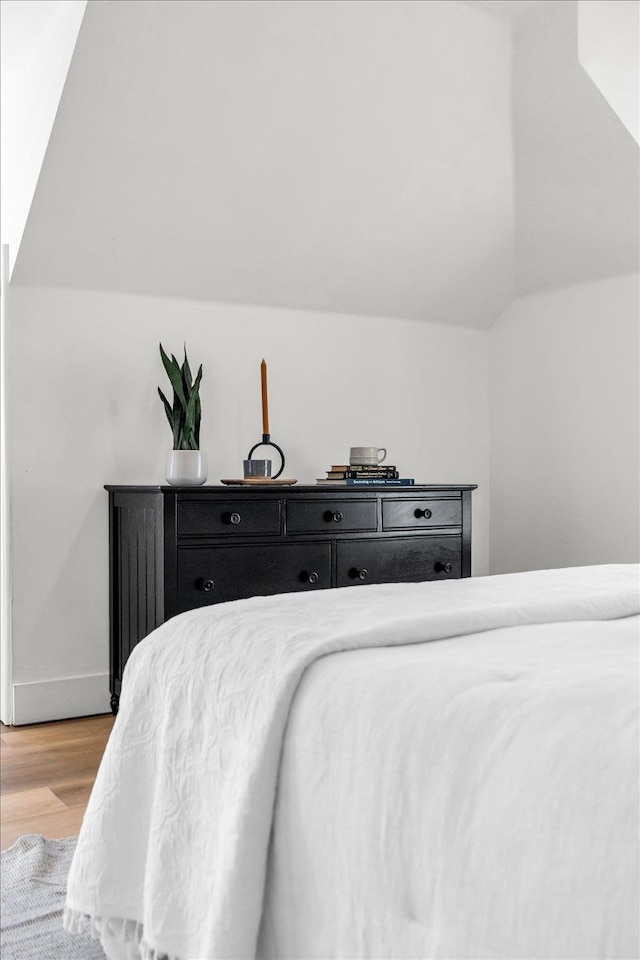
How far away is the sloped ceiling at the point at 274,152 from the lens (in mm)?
2746

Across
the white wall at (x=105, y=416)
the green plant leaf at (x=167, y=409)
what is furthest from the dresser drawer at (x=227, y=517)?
the white wall at (x=105, y=416)

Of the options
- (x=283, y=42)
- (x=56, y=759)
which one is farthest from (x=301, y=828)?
(x=283, y=42)

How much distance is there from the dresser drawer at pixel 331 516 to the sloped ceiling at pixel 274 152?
36.9 inches

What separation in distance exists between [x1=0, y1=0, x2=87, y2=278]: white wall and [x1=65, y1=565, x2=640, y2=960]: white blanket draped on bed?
6.49 feet

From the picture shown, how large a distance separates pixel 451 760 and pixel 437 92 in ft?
9.09

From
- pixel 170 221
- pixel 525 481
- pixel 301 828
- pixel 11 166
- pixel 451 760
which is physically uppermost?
pixel 11 166

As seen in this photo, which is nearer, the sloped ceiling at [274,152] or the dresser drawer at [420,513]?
the sloped ceiling at [274,152]

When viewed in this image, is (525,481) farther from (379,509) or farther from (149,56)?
(149,56)

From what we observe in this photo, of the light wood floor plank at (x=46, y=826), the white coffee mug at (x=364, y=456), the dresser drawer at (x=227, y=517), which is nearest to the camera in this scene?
the light wood floor plank at (x=46, y=826)

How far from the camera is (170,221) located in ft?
10.5

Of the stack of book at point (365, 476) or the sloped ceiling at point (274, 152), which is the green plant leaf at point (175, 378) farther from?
the stack of book at point (365, 476)

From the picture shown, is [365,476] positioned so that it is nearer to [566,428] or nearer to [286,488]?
[286,488]

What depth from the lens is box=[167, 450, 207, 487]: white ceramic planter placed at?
3082 mm

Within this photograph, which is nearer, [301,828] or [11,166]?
[301,828]
